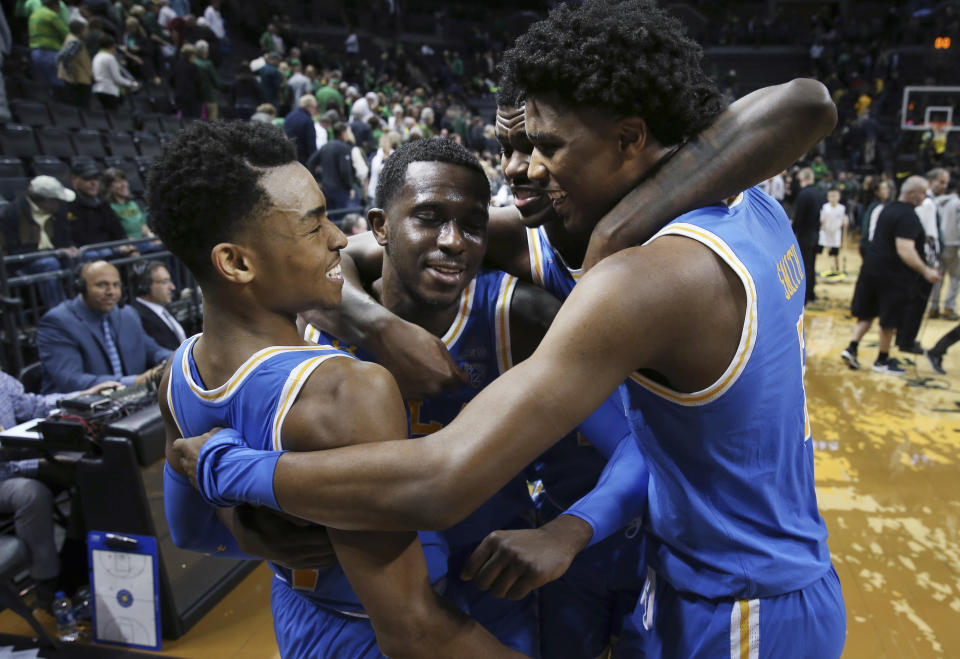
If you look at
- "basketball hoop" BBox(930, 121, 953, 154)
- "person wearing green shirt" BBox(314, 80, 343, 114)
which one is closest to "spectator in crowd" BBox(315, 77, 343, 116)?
"person wearing green shirt" BBox(314, 80, 343, 114)

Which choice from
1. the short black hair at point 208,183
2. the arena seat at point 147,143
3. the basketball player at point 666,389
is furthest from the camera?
the arena seat at point 147,143

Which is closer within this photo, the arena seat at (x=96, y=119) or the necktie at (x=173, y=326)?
the necktie at (x=173, y=326)

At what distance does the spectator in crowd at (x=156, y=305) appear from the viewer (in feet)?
15.6

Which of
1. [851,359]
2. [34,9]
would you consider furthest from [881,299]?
[34,9]

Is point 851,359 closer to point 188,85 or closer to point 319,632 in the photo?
point 319,632

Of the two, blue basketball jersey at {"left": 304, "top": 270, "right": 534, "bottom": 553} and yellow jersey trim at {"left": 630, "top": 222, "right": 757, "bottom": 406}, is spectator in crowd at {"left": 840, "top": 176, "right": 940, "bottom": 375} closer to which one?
blue basketball jersey at {"left": 304, "top": 270, "right": 534, "bottom": 553}

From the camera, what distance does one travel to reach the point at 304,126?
8391 millimetres

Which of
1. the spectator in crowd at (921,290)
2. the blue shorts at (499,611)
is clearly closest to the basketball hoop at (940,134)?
the spectator in crowd at (921,290)

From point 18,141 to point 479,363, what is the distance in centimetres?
780

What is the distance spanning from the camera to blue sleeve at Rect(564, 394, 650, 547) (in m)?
1.49

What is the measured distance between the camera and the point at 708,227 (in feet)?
3.84

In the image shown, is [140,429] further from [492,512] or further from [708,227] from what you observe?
[708,227]

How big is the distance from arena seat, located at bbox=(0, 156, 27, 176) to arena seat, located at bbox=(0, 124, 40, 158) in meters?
0.51

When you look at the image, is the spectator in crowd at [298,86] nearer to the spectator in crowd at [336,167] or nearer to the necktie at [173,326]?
the spectator in crowd at [336,167]
